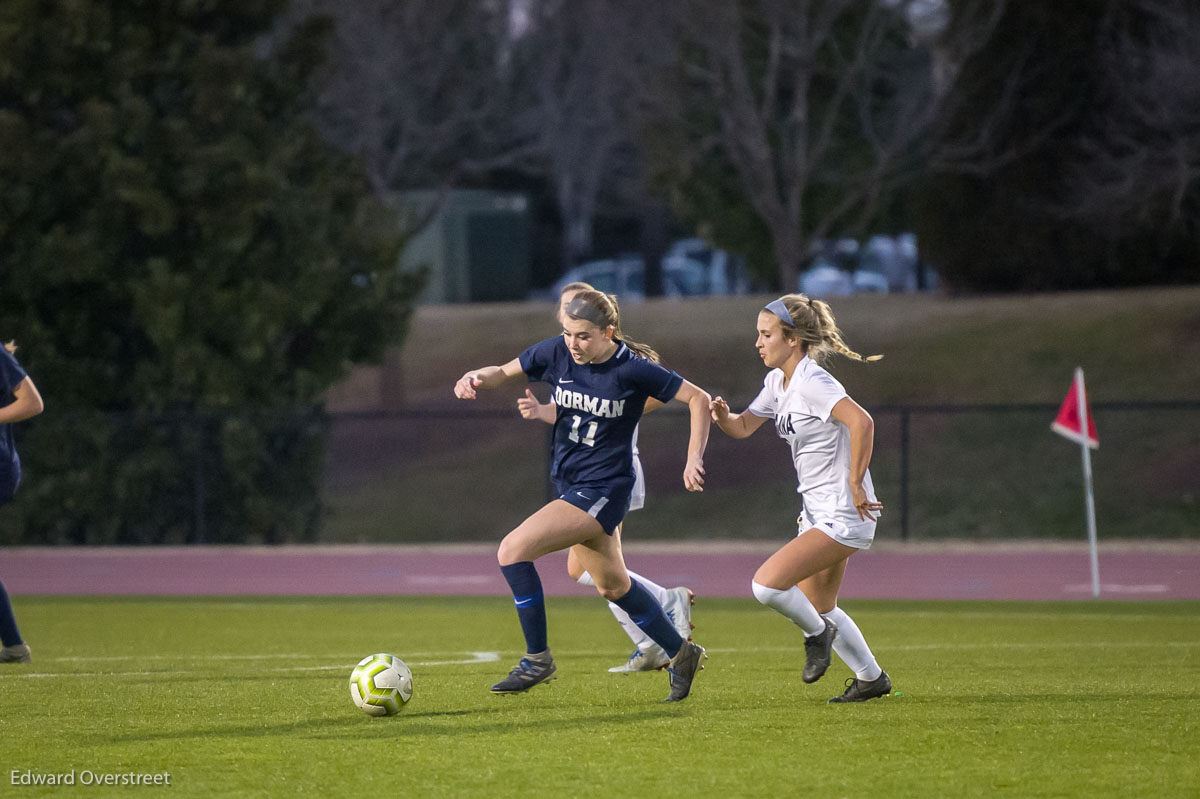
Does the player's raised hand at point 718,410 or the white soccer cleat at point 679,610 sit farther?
the white soccer cleat at point 679,610

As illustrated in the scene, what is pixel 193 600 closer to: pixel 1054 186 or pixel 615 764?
pixel 615 764

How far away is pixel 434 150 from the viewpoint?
33969mm

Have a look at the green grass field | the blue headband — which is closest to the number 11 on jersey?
the blue headband

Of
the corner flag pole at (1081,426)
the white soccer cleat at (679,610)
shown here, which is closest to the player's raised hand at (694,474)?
the white soccer cleat at (679,610)

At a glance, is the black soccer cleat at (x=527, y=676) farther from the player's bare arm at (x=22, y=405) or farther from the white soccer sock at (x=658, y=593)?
the player's bare arm at (x=22, y=405)

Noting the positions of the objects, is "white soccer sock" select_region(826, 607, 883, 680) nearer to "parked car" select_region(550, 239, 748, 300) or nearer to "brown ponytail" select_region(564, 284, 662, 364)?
"brown ponytail" select_region(564, 284, 662, 364)

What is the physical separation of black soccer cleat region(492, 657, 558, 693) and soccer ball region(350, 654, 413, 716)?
0.63 metres

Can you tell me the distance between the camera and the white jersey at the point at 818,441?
7848 mm

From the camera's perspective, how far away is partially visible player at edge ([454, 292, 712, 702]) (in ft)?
26.2

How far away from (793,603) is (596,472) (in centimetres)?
112

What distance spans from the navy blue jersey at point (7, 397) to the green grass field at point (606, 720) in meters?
1.16

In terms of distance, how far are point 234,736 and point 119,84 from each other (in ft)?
49.1

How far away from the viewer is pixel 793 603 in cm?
787

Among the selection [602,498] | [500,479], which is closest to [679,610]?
[602,498]
